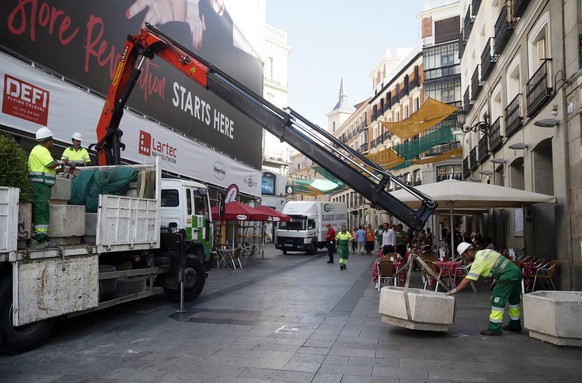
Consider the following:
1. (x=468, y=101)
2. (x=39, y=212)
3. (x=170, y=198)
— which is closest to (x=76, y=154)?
(x=170, y=198)

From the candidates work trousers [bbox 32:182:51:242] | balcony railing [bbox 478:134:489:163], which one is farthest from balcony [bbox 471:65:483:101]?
work trousers [bbox 32:182:51:242]

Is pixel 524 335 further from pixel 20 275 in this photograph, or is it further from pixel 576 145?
pixel 20 275

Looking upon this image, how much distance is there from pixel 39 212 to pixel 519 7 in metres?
13.2

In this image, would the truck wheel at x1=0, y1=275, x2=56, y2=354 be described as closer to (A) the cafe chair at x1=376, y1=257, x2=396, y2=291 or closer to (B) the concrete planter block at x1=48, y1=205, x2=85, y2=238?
(B) the concrete planter block at x1=48, y1=205, x2=85, y2=238

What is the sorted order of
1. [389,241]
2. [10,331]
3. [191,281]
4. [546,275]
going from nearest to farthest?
1. [10,331]
2. [191,281]
3. [546,275]
4. [389,241]

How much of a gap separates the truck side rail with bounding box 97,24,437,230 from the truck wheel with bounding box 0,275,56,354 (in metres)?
4.36

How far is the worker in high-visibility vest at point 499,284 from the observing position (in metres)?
6.87

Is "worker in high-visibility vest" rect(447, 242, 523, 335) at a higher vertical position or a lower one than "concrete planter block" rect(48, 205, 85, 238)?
lower

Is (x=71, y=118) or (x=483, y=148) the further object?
(x=483, y=148)

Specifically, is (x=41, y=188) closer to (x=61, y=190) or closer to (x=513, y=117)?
(x=61, y=190)

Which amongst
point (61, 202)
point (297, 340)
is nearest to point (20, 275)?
point (61, 202)

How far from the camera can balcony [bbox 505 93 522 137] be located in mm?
14534

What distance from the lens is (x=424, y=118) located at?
796 inches

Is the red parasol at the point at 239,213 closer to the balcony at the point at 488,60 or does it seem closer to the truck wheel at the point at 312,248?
the truck wheel at the point at 312,248
